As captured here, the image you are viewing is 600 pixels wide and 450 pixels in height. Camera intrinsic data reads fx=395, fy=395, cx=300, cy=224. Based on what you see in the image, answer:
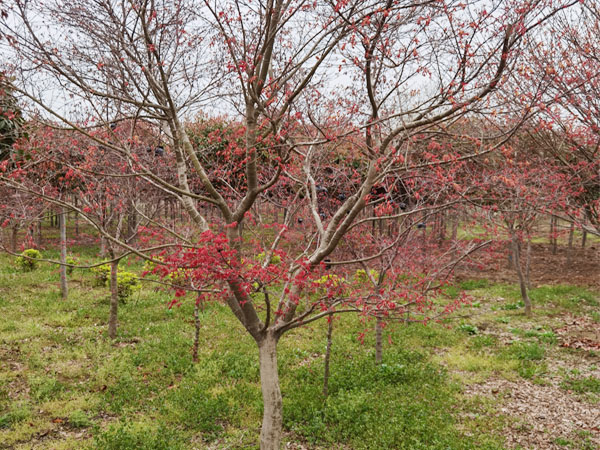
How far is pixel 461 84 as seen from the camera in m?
4.43

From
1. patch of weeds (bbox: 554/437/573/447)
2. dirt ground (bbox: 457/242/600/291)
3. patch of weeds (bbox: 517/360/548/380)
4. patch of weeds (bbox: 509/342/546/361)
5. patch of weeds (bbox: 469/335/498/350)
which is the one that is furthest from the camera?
dirt ground (bbox: 457/242/600/291)

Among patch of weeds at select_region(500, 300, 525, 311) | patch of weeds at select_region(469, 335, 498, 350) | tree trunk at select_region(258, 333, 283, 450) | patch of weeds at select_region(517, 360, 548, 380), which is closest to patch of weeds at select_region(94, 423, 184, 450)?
tree trunk at select_region(258, 333, 283, 450)

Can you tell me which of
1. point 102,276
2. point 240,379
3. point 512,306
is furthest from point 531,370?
point 102,276

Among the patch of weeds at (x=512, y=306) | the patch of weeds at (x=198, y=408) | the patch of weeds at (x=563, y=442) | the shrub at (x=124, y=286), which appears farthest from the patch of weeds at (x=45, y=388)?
the patch of weeds at (x=512, y=306)

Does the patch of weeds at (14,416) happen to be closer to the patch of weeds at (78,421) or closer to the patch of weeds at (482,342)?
the patch of weeds at (78,421)

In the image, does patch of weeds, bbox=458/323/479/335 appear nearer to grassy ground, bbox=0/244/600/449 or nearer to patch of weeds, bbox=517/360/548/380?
grassy ground, bbox=0/244/600/449

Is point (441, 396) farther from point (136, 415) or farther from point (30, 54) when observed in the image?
point (30, 54)

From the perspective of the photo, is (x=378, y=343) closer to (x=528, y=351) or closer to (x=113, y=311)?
(x=528, y=351)

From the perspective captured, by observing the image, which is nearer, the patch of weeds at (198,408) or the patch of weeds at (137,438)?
the patch of weeds at (137,438)

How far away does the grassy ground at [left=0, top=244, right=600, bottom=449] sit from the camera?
6480 millimetres

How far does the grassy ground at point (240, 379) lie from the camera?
6.48 meters

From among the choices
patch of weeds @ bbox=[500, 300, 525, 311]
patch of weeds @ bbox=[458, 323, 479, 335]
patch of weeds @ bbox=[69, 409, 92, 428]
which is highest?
patch of weeds @ bbox=[500, 300, 525, 311]

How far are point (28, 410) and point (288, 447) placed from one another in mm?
4528

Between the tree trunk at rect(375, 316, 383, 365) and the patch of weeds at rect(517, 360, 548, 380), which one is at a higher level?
the tree trunk at rect(375, 316, 383, 365)
